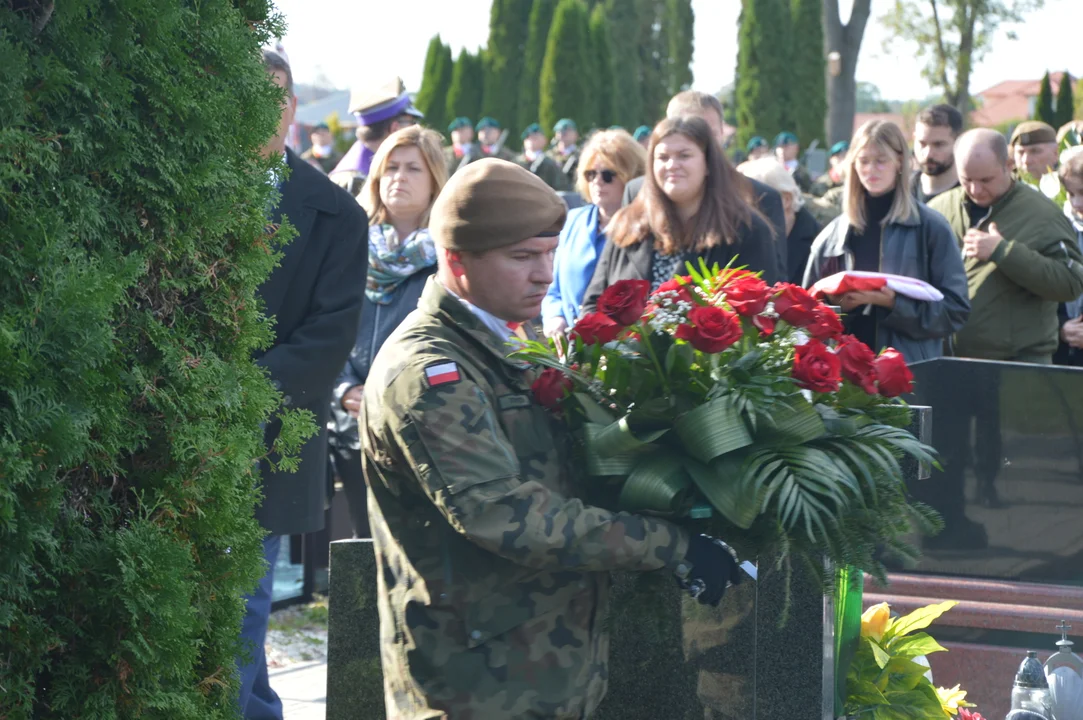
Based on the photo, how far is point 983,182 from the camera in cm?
624

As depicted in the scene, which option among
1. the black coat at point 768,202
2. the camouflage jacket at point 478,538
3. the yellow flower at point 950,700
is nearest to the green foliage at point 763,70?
the black coat at point 768,202

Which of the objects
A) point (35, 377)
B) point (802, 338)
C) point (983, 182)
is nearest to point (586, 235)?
point (983, 182)

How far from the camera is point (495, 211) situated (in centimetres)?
263

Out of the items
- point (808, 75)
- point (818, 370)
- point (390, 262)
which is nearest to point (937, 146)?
Answer: point (390, 262)

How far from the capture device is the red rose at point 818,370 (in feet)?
8.64

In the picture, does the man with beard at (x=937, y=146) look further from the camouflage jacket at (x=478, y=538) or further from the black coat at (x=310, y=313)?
the camouflage jacket at (x=478, y=538)

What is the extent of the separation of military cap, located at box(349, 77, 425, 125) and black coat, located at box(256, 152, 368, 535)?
2.76 m

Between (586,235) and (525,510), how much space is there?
3639 millimetres

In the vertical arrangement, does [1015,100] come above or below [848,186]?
above

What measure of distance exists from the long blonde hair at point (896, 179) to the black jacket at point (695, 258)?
0.85m

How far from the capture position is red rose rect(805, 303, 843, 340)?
9.36ft

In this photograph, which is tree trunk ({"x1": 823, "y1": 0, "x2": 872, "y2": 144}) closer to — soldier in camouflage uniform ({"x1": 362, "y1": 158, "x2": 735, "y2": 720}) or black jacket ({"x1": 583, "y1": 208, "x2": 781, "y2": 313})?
black jacket ({"x1": 583, "y1": 208, "x2": 781, "y2": 313})

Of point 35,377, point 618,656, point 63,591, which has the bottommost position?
point 618,656

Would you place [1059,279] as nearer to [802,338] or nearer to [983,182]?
[983,182]
